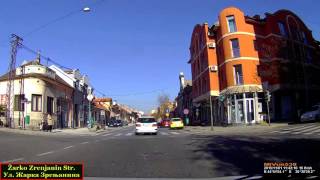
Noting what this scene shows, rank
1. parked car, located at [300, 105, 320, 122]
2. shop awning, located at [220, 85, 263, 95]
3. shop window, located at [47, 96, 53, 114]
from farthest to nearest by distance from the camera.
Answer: shop window, located at [47, 96, 53, 114] → shop awning, located at [220, 85, 263, 95] → parked car, located at [300, 105, 320, 122]

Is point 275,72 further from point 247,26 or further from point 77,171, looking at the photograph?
point 77,171

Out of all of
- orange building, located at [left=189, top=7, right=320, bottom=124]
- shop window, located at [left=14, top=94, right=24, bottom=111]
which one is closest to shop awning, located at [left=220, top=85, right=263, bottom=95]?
orange building, located at [left=189, top=7, right=320, bottom=124]

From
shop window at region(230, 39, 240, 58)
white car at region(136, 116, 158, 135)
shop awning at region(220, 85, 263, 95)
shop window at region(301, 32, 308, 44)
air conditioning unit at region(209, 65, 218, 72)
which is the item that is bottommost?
white car at region(136, 116, 158, 135)

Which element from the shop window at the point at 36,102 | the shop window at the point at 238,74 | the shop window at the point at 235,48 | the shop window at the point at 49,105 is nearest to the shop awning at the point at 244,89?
the shop window at the point at 238,74

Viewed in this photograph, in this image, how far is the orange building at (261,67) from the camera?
164ft

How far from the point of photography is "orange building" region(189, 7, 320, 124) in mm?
49969

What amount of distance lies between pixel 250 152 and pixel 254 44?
128 feet

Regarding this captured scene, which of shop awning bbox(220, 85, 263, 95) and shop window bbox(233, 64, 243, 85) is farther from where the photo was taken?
shop window bbox(233, 64, 243, 85)

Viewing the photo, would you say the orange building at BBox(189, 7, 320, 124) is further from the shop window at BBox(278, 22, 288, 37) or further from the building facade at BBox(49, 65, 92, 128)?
the building facade at BBox(49, 65, 92, 128)

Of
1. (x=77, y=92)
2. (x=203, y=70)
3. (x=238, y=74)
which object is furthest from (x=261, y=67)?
(x=77, y=92)

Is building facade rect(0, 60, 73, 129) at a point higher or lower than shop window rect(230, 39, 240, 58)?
lower

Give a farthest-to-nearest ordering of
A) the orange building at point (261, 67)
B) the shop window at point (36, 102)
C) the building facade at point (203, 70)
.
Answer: the building facade at point (203, 70)
the orange building at point (261, 67)
the shop window at point (36, 102)

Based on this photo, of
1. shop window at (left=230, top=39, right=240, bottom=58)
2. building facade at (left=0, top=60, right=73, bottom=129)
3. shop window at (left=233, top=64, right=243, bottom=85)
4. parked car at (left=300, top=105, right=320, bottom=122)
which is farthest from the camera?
shop window at (left=230, top=39, right=240, bottom=58)

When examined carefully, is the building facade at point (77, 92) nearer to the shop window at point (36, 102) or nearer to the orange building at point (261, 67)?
the shop window at point (36, 102)
